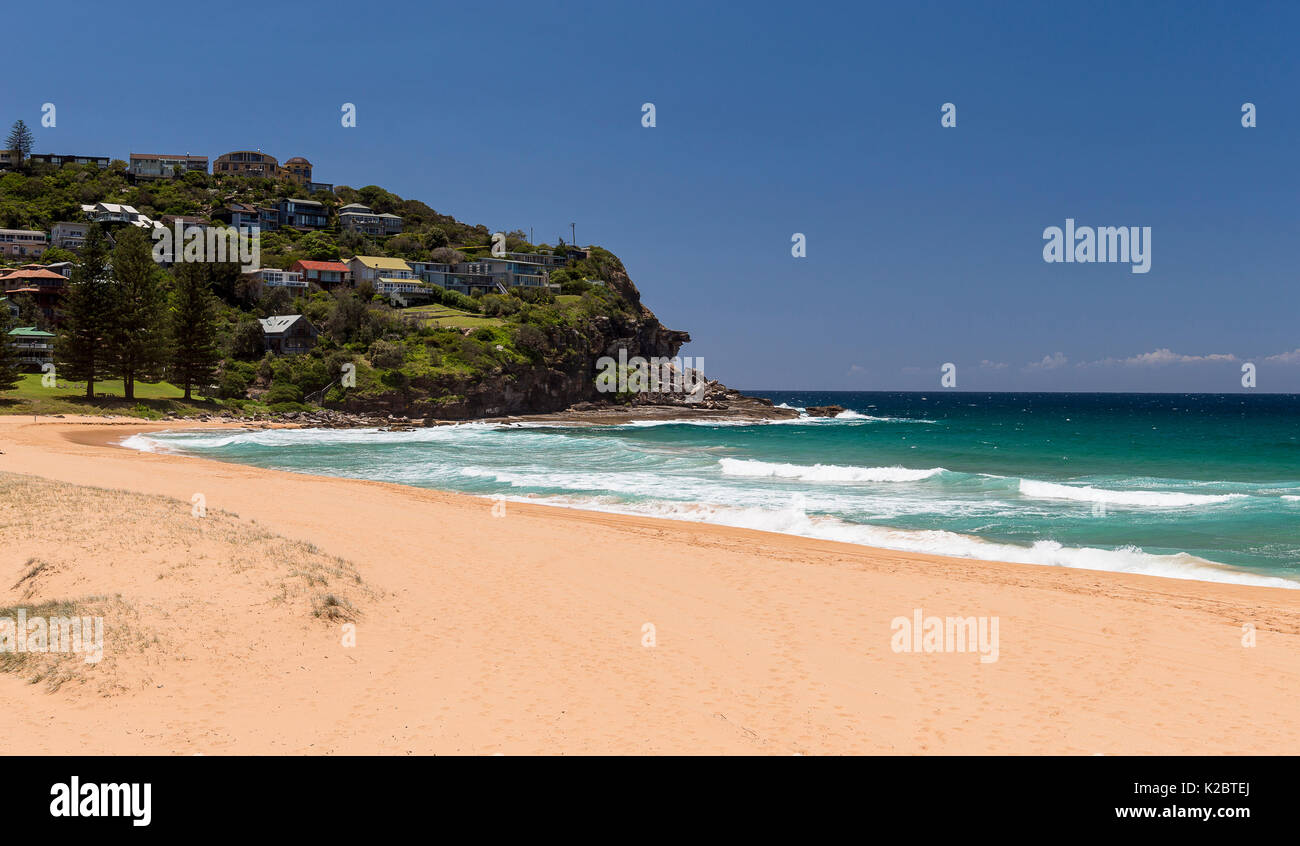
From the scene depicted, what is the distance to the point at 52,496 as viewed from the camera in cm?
1395

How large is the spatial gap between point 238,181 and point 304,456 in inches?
4534

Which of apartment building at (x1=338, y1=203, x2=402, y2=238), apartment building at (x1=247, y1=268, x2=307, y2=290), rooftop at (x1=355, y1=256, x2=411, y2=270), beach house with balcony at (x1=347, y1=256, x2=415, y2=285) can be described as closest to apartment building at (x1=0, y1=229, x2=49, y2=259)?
apartment building at (x1=247, y1=268, x2=307, y2=290)

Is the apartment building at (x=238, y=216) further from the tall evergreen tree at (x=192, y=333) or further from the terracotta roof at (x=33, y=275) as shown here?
the tall evergreen tree at (x=192, y=333)

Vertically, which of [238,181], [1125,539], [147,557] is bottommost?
[1125,539]

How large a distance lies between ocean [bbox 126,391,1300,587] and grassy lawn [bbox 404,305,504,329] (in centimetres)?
2445

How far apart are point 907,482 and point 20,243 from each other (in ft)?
358

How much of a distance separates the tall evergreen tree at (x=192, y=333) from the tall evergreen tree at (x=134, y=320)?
145 cm

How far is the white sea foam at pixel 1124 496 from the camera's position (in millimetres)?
25344

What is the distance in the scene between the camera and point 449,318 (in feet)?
276

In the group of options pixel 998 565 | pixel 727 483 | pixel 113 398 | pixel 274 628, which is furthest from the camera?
pixel 113 398

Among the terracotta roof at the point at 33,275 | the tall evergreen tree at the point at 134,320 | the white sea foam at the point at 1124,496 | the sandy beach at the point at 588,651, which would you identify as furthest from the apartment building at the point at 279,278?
the white sea foam at the point at 1124,496
